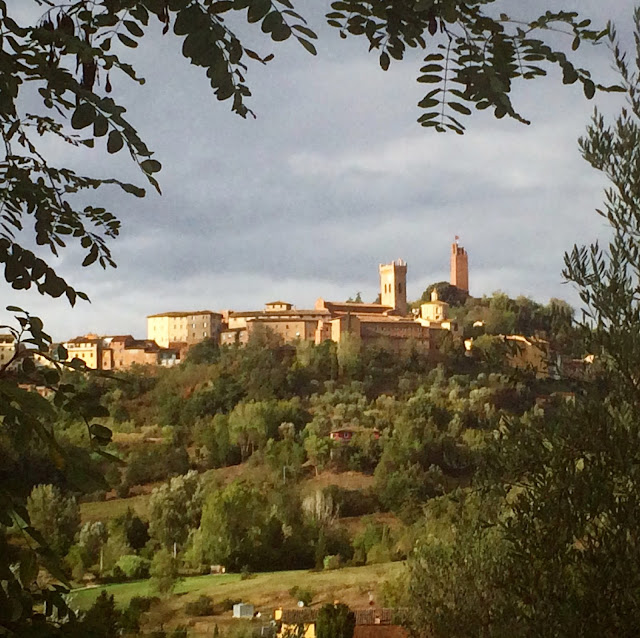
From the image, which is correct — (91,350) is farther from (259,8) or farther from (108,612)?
(259,8)

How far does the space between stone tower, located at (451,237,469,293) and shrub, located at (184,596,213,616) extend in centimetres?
172

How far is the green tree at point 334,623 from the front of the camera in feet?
9.98

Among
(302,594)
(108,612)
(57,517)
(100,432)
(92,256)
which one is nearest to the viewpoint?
(100,432)

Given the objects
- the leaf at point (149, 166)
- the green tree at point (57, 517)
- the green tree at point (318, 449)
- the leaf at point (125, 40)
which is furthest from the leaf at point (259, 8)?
the green tree at point (318, 449)

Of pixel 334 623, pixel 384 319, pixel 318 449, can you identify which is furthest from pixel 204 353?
pixel 334 623

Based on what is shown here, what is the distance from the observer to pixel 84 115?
0.62 meters

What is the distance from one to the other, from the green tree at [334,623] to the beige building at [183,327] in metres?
1.28

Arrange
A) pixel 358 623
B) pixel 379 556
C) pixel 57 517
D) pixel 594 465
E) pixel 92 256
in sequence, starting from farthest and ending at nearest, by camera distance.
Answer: pixel 379 556 → pixel 358 623 → pixel 57 517 → pixel 594 465 → pixel 92 256

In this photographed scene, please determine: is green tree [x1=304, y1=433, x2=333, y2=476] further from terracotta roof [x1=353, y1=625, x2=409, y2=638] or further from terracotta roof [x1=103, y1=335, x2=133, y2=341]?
terracotta roof [x1=103, y1=335, x2=133, y2=341]

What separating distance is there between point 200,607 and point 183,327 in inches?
47.0

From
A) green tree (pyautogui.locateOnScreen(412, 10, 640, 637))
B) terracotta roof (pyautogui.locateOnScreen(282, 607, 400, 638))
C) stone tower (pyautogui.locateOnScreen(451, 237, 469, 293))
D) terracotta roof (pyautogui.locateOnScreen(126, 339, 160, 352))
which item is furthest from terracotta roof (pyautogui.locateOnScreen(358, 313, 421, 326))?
green tree (pyautogui.locateOnScreen(412, 10, 640, 637))

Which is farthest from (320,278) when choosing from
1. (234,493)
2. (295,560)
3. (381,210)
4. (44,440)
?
(44,440)

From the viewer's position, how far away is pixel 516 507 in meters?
1.66

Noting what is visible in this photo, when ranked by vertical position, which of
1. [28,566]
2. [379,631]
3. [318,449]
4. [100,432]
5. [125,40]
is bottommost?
[379,631]
